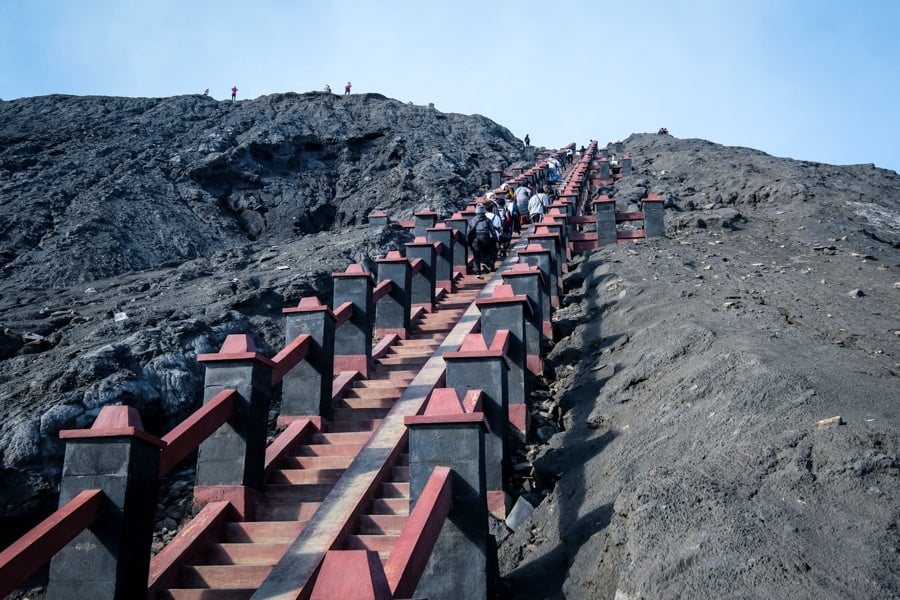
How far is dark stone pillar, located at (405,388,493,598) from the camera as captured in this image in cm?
481

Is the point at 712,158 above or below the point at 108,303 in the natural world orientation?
above

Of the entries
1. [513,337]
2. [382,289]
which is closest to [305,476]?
[513,337]

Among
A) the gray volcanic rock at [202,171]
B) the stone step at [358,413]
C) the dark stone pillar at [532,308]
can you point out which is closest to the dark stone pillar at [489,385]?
the stone step at [358,413]

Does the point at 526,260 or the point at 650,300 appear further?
the point at 526,260

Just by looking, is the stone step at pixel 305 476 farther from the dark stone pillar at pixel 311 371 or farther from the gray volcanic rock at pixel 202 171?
the gray volcanic rock at pixel 202 171

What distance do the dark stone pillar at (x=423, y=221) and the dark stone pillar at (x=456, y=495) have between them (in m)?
11.6

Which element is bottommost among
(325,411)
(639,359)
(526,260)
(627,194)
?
(325,411)

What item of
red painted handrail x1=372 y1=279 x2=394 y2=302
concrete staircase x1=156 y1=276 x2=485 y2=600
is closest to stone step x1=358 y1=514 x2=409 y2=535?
concrete staircase x1=156 y1=276 x2=485 y2=600

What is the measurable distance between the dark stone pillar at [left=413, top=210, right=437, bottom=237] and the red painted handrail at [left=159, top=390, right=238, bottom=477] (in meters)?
10.5

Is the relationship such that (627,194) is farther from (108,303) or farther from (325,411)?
(325,411)

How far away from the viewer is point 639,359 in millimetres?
7758

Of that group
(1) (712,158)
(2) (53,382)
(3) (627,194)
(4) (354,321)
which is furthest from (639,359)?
(1) (712,158)

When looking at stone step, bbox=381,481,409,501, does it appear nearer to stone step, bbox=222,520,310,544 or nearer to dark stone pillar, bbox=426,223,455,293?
stone step, bbox=222,520,310,544

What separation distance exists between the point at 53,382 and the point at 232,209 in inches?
773
